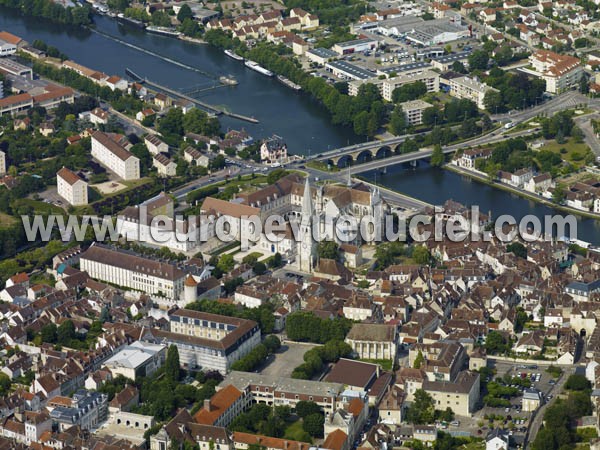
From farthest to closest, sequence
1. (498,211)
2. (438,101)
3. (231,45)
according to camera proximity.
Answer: (231,45) → (438,101) → (498,211)

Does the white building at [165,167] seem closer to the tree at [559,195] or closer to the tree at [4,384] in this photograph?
the tree at [559,195]

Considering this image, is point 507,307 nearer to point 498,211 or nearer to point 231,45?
point 498,211

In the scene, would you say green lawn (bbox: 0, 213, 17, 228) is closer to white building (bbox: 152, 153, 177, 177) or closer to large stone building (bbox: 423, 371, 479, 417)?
white building (bbox: 152, 153, 177, 177)

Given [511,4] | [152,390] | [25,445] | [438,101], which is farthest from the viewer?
[511,4]

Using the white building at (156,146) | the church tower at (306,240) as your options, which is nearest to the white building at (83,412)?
the church tower at (306,240)

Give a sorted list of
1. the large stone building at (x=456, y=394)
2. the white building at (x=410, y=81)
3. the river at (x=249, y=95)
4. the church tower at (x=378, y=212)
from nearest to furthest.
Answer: the large stone building at (x=456, y=394)
the church tower at (x=378, y=212)
the river at (x=249, y=95)
the white building at (x=410, y=81)

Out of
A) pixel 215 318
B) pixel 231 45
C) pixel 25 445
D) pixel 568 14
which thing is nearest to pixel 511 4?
pixel 568 14

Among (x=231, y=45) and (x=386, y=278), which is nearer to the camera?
(x=386, y=278)

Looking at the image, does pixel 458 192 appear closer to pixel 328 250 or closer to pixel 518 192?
pixel 518 192
